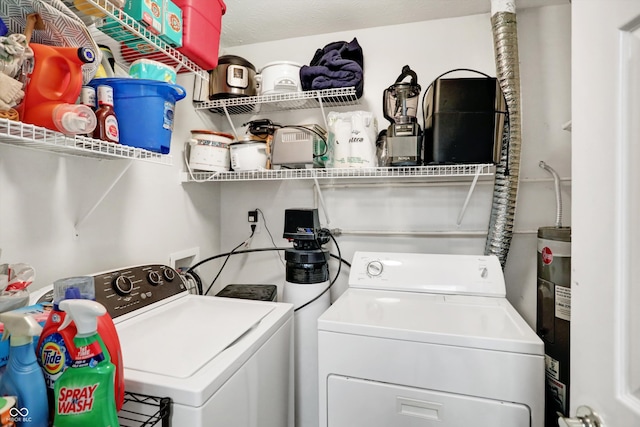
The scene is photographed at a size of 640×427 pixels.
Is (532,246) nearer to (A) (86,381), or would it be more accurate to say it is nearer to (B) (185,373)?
(B) (185,373)

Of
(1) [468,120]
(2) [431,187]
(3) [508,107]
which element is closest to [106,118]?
(1) [468,120]

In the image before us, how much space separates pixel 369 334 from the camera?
112cm

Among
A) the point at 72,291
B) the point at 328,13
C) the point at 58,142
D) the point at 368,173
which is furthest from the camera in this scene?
the point at 328,13

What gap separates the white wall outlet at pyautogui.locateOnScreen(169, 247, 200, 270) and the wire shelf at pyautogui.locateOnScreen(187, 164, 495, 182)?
1.36 feet

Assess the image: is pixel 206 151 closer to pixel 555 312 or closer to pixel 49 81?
pixel 49 81

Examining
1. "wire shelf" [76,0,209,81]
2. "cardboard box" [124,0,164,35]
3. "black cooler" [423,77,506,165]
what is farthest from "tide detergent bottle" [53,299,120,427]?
"black cooler" [423,77,506,165]

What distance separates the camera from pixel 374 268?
159 centimetres

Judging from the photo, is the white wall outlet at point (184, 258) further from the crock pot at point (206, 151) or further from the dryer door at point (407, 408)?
the dryer door at point (407, 408)

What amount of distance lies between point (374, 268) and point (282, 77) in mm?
1125

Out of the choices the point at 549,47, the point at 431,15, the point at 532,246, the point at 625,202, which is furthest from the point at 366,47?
the point at 625,202

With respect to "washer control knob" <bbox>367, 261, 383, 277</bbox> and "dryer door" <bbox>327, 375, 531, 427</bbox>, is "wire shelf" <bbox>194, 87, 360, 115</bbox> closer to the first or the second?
"washer control knob" <bbox>367, 261, 383, 277</bbox>

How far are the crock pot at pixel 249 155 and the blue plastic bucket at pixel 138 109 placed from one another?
696 mm

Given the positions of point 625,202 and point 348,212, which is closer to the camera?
point 625,202

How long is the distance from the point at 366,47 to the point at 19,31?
1.60m
